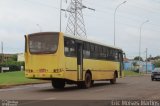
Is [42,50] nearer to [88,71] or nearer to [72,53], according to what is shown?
[72,53]

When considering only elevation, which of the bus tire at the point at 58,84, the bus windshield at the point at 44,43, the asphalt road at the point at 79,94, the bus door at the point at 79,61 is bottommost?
the asphalt road at the point at 79,94

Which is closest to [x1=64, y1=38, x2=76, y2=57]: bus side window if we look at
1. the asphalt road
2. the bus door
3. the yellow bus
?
the yellow bus

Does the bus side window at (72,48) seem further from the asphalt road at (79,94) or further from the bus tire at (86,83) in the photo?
the bus tire at (86,83)

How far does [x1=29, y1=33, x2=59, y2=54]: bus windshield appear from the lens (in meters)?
25.3

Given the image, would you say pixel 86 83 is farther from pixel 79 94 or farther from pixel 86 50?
pixel 79 94

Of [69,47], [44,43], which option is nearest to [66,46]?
[69,47]

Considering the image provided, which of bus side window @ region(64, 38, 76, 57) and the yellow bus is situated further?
bus side window @ region(64, 38, 76, 57)

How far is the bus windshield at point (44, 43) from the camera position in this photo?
25344 millimetres

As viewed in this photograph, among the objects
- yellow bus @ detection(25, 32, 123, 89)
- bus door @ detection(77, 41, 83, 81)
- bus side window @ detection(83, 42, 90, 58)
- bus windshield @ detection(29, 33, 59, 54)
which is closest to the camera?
yellow bus @ detection(25, 32, 123, 89)

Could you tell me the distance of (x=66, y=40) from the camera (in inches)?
1019

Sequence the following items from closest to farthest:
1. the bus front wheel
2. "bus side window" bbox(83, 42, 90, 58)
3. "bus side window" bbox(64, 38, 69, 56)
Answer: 1. "bus side window" bbox(64, 38, 69, 56)
2. the bus front wheel
3. "bus side window" bbox(83, 42, 90, 58)

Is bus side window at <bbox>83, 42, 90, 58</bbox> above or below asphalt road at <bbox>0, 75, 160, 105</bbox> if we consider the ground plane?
above

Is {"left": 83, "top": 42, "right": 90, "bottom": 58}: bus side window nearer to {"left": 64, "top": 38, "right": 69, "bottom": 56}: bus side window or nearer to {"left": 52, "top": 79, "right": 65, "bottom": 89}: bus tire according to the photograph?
{"left": 52, "top": 79, "right": 65, "bottom": 89}: bus tire

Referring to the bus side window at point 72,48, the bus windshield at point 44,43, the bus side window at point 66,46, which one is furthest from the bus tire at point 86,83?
the bus windshield at point 44,43
